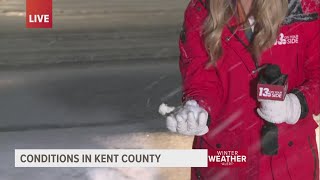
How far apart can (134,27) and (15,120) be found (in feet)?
25.7

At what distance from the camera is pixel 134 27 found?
532 inches

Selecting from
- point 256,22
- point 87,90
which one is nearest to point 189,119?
point 256,22

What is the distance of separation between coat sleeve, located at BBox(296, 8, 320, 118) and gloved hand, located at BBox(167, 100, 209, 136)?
256 millimetres

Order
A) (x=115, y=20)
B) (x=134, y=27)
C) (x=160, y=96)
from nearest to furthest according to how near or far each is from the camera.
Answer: (x=160, y=96), (x=134, y=27), (x=115, y=20)

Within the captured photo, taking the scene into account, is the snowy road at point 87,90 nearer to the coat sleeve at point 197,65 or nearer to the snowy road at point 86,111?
the snowy road at point 86,111

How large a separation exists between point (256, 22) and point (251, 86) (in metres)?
0.17

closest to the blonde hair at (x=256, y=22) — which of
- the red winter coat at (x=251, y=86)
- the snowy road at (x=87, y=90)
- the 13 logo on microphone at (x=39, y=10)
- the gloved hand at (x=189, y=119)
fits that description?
the red winter coat at (x=251, y=86)

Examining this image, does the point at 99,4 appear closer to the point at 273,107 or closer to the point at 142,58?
the point at 142,58

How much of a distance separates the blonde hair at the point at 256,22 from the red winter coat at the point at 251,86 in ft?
0.06

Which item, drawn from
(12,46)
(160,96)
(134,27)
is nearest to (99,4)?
(134,27)

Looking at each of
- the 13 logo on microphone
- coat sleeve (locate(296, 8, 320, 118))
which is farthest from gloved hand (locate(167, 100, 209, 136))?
the 13 logo on microphone

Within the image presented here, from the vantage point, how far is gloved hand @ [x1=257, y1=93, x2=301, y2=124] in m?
1.73

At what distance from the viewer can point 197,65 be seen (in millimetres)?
1864

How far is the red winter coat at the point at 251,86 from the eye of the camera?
1811 millimetres
